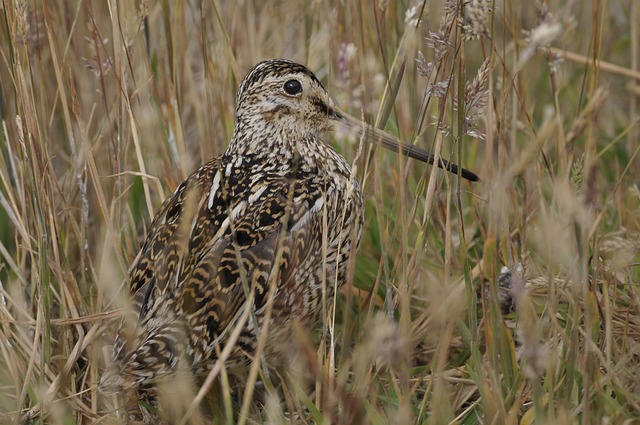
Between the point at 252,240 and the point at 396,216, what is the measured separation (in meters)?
0.42

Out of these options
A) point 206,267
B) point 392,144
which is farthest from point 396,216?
point 206,267

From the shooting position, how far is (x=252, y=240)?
8.66ft

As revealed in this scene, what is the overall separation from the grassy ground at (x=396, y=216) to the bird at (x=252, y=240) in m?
0.13

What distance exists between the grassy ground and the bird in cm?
13

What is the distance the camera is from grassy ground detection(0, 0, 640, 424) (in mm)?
2074

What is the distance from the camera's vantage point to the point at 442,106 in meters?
2.36

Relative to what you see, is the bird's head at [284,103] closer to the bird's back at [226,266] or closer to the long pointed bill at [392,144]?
the long pointed bill at [392,144]

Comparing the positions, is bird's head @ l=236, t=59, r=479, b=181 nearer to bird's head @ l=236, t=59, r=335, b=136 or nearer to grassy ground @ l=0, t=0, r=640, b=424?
bird's head @ l=236, t=59, r=335, b=136

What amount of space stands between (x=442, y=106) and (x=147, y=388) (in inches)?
44.4

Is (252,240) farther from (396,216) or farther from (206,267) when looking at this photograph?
(396,216)

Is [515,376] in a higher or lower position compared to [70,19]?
lower

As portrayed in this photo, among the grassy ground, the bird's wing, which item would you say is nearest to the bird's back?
the bird's wing

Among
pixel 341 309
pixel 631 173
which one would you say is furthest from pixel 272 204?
pixel 631 173

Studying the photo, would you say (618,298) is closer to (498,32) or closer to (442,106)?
(442,106)
